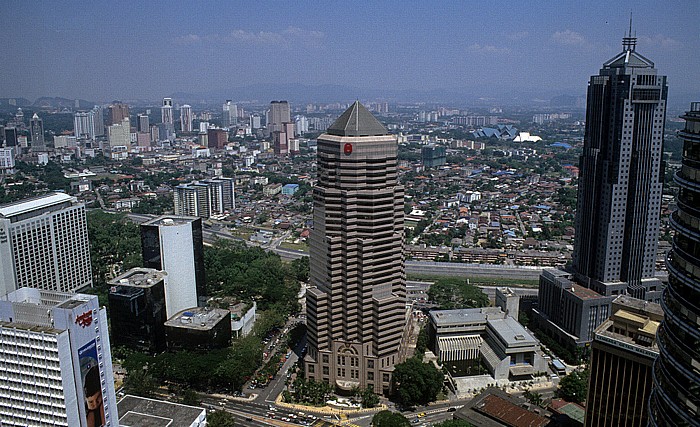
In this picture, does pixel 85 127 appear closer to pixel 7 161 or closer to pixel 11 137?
pixel 11 137

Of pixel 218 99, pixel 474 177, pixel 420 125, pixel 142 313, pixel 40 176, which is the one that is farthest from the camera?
pixel 218 99

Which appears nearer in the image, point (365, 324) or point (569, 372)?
point (365, 324)

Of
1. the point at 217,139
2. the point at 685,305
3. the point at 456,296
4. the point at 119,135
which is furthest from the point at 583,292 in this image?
the point at 119,135

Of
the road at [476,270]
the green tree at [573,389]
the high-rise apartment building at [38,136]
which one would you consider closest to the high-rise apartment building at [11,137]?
the high-rise apartment building at [38,136]

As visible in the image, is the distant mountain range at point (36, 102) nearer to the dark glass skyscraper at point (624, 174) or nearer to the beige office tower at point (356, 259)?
the beige office tower at point (356, 259)

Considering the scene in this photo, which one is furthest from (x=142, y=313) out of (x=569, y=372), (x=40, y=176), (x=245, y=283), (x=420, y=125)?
(x=420, y=125)

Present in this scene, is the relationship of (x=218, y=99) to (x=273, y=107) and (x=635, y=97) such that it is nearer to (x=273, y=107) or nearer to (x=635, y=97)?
(x=273, y=107)
